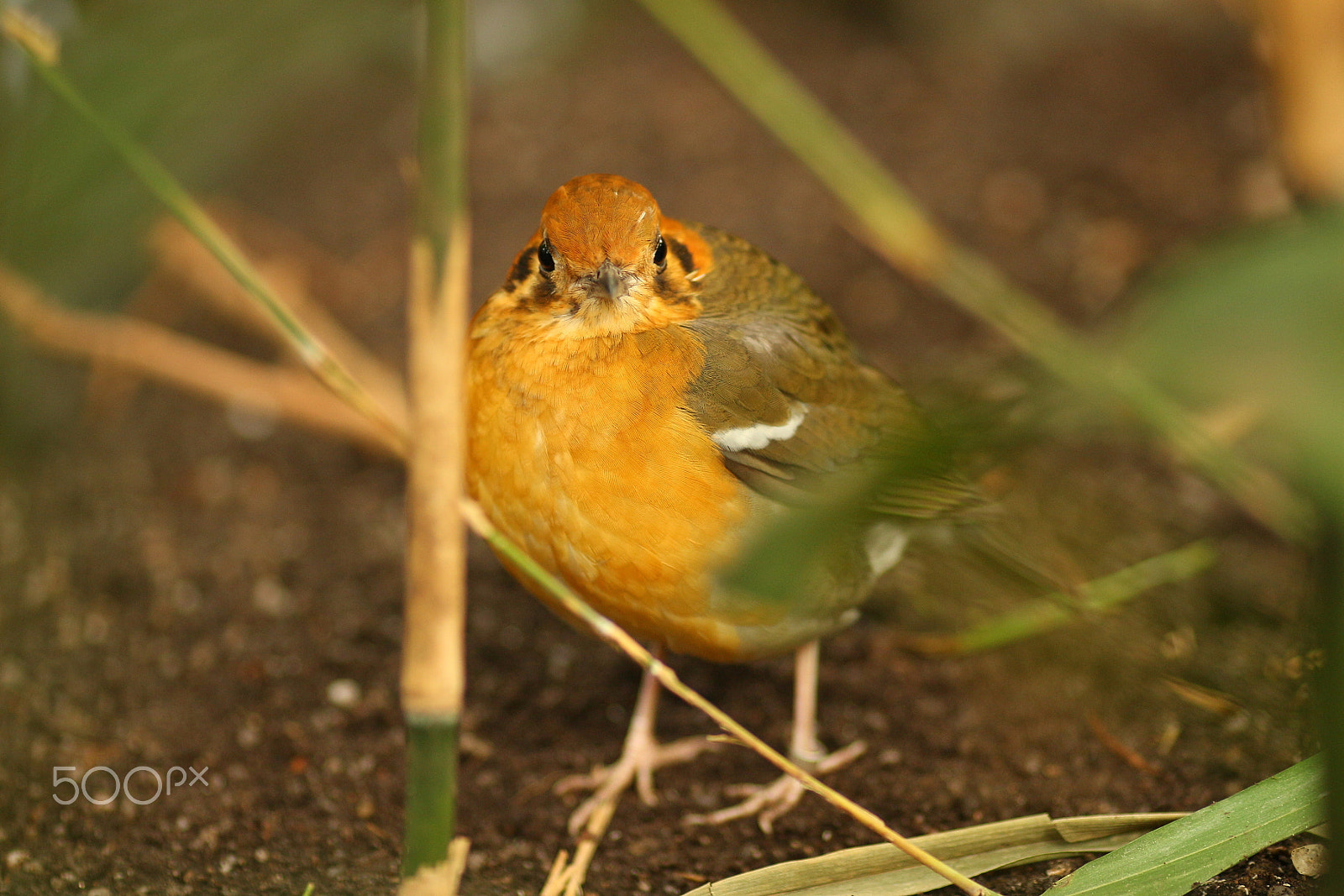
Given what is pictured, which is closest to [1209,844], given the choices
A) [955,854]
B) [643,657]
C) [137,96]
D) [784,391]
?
[955,854]

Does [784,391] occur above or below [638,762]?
above

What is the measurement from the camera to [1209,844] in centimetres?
239

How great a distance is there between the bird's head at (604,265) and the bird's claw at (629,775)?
4.01 ft

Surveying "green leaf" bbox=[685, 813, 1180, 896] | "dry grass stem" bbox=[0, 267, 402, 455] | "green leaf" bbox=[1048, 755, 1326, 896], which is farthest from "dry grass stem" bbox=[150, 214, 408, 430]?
"green leaf" bbox=[1048, 755, 1326, 896]

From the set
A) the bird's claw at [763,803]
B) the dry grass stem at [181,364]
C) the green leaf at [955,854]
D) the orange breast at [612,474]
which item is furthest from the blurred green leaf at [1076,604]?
the dry grass stem at [181,364]

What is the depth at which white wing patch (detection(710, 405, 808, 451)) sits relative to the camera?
2832 millimetres

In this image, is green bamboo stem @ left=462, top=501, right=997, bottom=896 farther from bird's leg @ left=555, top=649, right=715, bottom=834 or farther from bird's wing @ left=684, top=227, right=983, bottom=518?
bird's leg @ left=555, top=649, right=715, bottom=834

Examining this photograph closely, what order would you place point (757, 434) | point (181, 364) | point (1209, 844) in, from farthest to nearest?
point (181, 364) → point (757, 434) → point (1209, 844)

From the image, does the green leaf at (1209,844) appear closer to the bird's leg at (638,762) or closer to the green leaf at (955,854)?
the green leaf at (955,854)

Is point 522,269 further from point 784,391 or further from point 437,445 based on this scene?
point 437,445

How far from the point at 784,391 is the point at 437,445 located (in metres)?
1.44

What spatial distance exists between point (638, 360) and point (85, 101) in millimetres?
1346

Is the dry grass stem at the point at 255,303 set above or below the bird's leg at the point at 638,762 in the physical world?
above

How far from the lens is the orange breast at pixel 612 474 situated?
2660 millimetres
